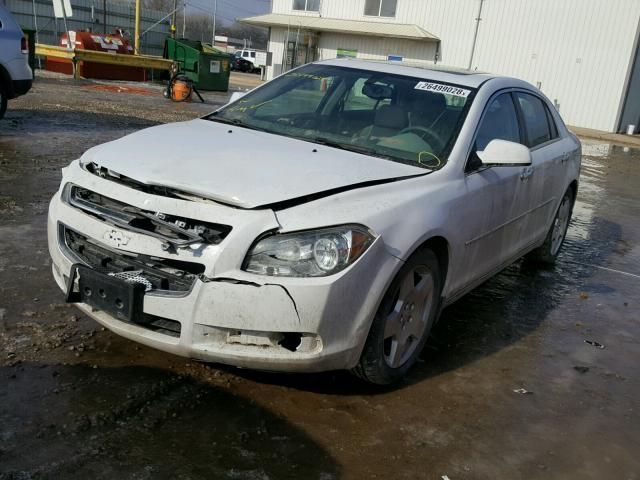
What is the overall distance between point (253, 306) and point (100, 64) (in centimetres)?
2075

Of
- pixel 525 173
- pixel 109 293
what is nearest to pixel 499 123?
pixel 525 173

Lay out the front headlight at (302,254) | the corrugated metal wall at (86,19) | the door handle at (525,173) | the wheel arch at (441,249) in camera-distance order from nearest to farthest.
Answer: the front headlight at (302,254), the wheel arch at (441,249), the door handle at (525,173), the corrugated metal wall at (86,19)

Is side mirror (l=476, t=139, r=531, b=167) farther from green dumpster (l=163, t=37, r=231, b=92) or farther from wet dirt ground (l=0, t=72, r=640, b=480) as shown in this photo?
green dumpster (l=163, t=37, r=231, b=92)

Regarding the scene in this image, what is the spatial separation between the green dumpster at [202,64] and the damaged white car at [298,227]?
19362 mm

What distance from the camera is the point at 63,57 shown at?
71.5 feet

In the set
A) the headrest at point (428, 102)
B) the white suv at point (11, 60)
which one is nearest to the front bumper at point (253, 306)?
the headrest at point (428, 102)

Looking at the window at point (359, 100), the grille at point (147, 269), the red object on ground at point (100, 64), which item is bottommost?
the red object on ground at point (100, 64)

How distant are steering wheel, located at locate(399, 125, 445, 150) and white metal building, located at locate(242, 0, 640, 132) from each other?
25.6 meters

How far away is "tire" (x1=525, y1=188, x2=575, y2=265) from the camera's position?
601cm

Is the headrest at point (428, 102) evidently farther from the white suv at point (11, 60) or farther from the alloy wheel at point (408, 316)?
the white suv at point (11, 60)

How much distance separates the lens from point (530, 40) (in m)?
28.3

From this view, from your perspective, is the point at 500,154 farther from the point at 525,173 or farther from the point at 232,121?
the point at 232,121

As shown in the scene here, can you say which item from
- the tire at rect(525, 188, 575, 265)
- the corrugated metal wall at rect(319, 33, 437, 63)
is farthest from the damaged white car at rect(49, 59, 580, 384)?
the corrugated metal wall at rect(319, 33, 437, 63)

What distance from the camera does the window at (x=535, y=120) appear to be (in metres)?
5.05
